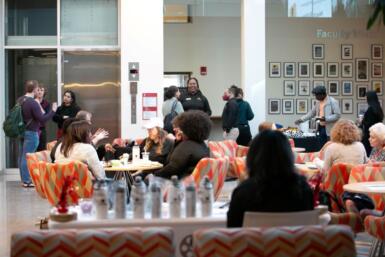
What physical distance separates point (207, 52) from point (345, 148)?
9816mm

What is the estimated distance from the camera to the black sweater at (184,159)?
8.17 metres

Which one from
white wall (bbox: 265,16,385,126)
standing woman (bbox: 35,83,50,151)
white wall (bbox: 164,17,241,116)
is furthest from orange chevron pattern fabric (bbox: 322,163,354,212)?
white wall (bbox: 265,16,385,126)

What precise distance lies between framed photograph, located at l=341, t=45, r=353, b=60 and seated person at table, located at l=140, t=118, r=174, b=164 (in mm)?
9234

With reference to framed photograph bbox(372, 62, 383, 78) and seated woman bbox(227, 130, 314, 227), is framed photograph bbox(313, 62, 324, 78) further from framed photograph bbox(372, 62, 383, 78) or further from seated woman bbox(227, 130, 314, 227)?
seated woman bbox(227, 130, 314, 227)

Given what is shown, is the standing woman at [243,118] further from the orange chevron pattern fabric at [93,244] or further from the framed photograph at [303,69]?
the orange chevron pattern fabric at [93,244]

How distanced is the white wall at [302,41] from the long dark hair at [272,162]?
1370 cm

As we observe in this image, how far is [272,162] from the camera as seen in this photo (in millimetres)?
4910

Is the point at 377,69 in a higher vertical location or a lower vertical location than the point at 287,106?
higher

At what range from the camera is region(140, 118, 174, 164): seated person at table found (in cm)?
1004

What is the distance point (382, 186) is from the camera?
6.97 m

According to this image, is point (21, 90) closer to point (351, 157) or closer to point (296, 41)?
point (296, 41)

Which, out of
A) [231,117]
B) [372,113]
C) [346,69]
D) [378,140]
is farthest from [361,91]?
[378,140]

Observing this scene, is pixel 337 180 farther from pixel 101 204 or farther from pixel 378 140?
pixel 101 204

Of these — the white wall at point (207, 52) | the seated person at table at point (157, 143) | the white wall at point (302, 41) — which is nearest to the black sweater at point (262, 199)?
the seated person at table at point (157, 143)
